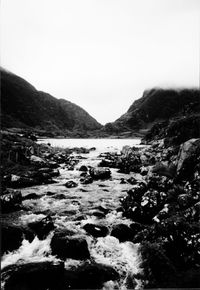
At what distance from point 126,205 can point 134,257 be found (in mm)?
7125


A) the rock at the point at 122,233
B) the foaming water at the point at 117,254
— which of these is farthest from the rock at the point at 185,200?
the foaming water at the point at 117,254

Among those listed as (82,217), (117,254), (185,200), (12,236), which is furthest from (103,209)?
(12,236)

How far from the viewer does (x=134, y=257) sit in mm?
14586

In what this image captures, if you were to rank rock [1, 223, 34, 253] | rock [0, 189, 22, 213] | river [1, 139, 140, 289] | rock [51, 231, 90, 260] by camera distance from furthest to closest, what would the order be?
1. rock [0, 189, 22, 213]
2. rock [1, 223, 34, 253]
3. rock [51, 231, 90, 260]
4. river [1, 139, 140, 289]

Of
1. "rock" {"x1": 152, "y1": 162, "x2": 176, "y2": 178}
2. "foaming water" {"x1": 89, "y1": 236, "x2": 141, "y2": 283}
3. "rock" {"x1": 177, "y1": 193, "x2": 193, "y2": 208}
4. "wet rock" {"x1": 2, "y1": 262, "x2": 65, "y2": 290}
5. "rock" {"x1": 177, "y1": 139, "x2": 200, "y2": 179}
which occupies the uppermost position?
"rock" {"x1": 177, "y1": 139, "x2": 200, "y2": 179}

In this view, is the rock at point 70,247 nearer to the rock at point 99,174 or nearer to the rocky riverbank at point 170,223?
the rocky riverbank at point 170,223

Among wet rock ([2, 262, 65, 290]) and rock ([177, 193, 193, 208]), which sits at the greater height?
rock ([177, 193, 193, 208])

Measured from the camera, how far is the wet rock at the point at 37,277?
11.6m

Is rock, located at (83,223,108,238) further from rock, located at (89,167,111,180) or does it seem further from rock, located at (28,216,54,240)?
rock, located at (89,167,111,180)

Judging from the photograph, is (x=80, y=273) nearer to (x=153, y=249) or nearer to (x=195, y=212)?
(x=153, y=249)

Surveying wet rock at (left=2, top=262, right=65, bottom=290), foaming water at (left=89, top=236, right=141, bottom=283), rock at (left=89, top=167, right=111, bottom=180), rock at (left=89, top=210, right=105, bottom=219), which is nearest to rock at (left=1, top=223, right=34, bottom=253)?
wet rock at (left=2, top=262, right=65, bottom=290)

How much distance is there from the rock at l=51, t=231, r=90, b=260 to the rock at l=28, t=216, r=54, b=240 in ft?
6.00

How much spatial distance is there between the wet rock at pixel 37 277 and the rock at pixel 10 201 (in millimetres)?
8821

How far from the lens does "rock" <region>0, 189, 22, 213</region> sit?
21048mm
